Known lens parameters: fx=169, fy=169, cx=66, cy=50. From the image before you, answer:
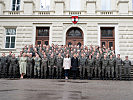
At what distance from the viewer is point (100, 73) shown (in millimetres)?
11664

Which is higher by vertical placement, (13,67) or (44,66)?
(44,66)

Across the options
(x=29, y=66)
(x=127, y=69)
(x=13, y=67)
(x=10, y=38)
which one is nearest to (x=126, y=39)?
(x=127, y=69)

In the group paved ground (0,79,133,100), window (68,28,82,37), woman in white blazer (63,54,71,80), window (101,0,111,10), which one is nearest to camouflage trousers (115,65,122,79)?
woman in white blazer (63,54,71,80)

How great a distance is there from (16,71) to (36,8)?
1043cm

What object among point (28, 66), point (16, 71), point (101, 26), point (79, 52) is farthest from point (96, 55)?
point (101, 26)

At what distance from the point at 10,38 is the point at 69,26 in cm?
689

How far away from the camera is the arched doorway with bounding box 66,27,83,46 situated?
753 inches

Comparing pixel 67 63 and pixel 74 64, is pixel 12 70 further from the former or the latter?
pixel 74 64

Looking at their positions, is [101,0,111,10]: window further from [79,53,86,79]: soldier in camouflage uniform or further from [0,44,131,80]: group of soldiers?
[79,53,86,79]: soldier in camouflage uniform

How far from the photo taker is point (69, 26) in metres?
18.9

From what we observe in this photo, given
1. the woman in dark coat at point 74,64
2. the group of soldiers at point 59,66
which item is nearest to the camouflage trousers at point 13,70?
the group of soldiers at point 59,66

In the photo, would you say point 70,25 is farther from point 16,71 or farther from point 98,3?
point 16,71

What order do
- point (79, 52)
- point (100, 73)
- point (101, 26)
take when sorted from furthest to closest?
1. point (101, 26)
2. point (79, 52)
3. point (100, 73)

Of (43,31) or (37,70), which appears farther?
(43,31)
